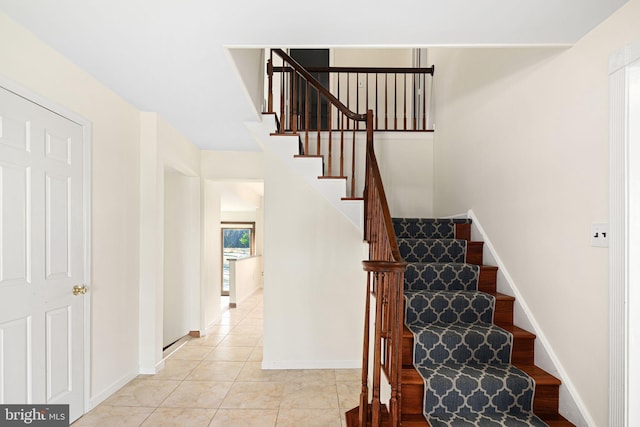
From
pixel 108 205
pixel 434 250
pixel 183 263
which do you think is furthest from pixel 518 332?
pixel 183 263

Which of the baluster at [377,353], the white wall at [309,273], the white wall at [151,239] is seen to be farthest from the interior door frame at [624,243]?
the white wall at [151,239]

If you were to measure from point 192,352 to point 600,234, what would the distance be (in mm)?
4093

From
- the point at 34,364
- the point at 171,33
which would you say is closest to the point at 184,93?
the point at 171,33

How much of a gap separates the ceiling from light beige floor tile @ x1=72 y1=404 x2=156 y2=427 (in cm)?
250

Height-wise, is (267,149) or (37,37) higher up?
(37,37)

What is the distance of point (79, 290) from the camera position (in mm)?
2729

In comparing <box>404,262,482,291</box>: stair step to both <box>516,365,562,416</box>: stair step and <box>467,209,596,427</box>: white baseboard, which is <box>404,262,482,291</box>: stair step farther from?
<box>516,365,562,416</box>: stair step

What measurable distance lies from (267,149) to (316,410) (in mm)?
2466

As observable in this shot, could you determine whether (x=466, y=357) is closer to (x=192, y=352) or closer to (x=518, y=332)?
(x=518, y=332)

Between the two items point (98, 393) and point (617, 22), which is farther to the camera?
point (98, 393)

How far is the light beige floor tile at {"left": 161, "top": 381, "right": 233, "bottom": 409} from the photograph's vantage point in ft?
10.0

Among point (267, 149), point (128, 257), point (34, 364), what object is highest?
point (267, 149)

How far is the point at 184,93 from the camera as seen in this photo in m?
3.14

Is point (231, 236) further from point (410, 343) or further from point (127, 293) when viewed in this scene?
point (410, 343)
